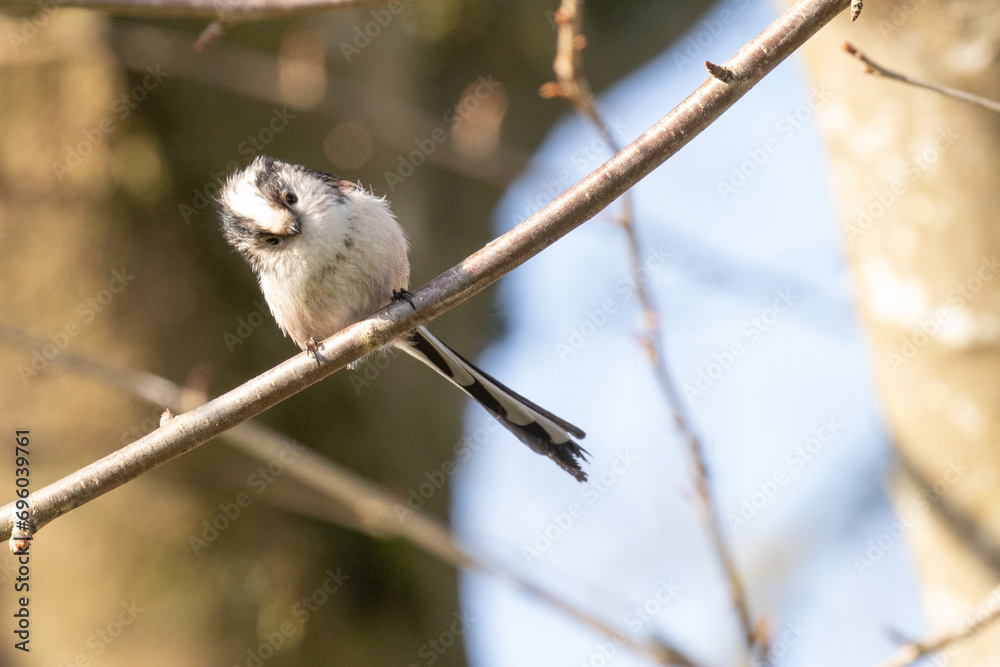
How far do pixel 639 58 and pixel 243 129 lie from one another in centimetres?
240

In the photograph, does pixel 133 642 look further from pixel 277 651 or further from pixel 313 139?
pixel 313 139

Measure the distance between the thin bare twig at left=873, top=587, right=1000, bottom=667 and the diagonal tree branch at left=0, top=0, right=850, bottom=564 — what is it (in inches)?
48.3

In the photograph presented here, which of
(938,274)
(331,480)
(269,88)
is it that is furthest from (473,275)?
(269,88)

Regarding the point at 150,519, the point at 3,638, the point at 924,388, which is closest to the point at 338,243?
the point at 150,519

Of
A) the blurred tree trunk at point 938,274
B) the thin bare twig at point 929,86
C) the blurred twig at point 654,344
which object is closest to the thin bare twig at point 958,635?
the blurred twig at point 654,344

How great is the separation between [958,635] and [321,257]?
6.50 feet

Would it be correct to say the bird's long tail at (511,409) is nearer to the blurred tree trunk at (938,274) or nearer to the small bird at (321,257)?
the small bird at (321,257)

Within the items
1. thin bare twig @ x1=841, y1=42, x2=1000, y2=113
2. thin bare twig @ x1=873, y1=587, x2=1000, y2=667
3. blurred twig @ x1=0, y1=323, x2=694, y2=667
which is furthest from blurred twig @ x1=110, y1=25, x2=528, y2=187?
thin bare twig @ x1=873, y1=587, x2=1000, y2=667

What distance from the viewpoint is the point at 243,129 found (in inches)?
152

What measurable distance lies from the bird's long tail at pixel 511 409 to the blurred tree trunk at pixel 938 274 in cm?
115

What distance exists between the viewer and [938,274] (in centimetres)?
261

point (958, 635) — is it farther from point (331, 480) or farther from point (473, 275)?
point (331, 480)

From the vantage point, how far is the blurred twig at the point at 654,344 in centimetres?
205

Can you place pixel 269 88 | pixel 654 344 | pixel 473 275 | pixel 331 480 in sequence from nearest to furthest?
pixel 473 275 < pixel 654 344 < pixel 331 480 < pixel 269 88
